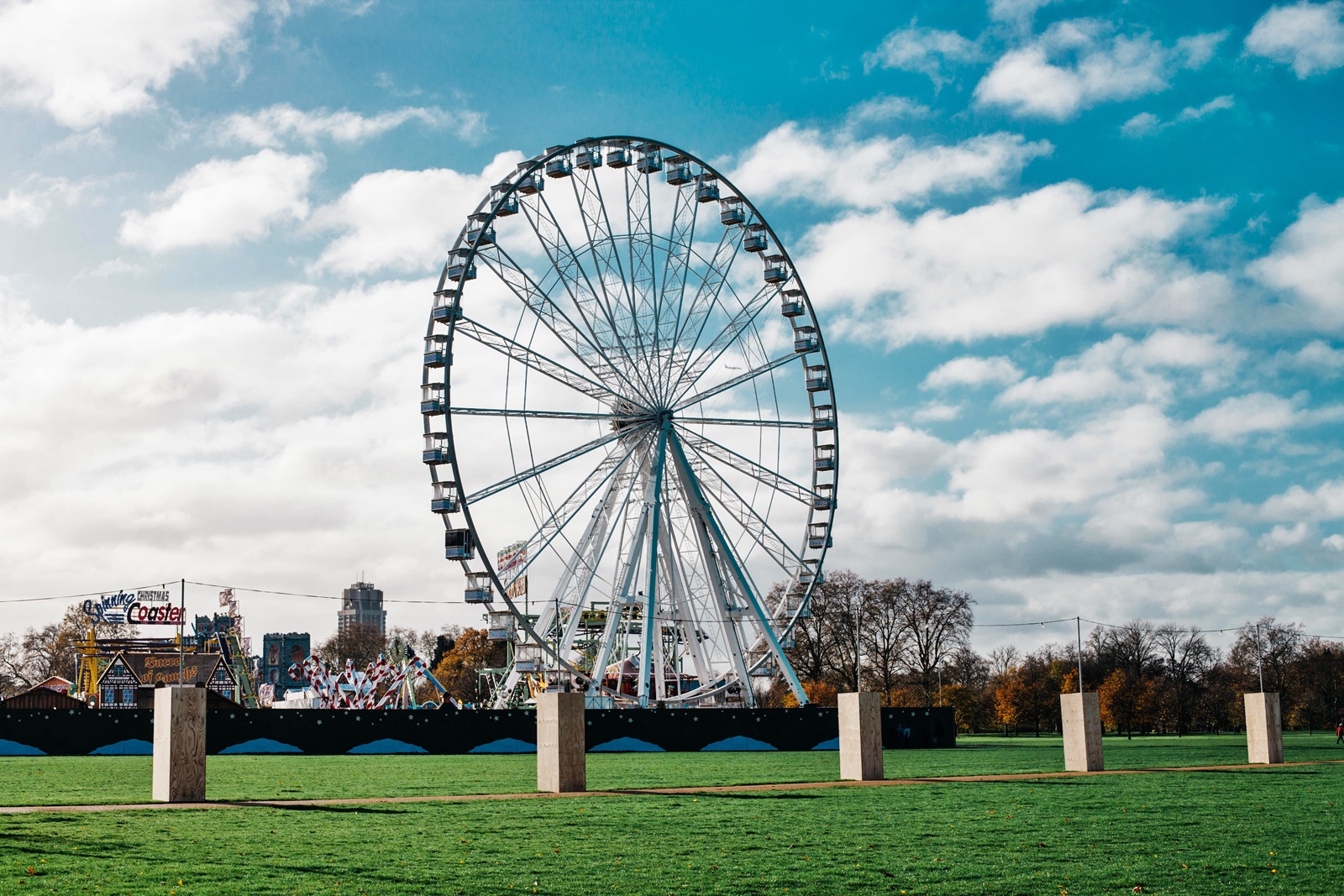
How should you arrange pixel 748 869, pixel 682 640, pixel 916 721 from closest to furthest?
pixel 748 869 < pixel 916 721 < pixel 682 640

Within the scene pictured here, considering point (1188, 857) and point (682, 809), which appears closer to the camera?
point (1188, 857)

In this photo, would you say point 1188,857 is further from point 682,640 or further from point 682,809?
point 682,640

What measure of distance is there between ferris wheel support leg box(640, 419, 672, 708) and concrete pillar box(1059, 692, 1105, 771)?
1629 centimetres

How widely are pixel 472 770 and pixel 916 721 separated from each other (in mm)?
21647

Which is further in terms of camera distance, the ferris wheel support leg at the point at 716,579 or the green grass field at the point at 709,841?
the ferris wheel support leg at the point at 716,579

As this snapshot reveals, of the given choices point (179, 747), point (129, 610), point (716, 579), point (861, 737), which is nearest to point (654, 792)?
point (861, 737)

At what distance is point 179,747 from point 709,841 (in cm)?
975

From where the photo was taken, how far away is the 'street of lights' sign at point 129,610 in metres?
66.6

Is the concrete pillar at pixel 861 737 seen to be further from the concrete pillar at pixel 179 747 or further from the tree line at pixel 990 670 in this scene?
the tree line at pixel 990 670

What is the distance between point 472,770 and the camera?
3106 cm

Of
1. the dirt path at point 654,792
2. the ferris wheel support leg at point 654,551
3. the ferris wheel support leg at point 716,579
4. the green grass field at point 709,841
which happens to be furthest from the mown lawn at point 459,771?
the ferris wheel support leg at point 716,579

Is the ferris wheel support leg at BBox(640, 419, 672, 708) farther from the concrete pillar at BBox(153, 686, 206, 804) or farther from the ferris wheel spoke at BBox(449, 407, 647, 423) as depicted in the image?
the concrete pillar at BBox(153, 686, 206, 804)

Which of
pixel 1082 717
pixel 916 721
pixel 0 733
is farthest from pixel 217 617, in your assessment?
pixel 1082 717

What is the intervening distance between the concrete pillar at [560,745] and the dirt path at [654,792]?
0.43m
